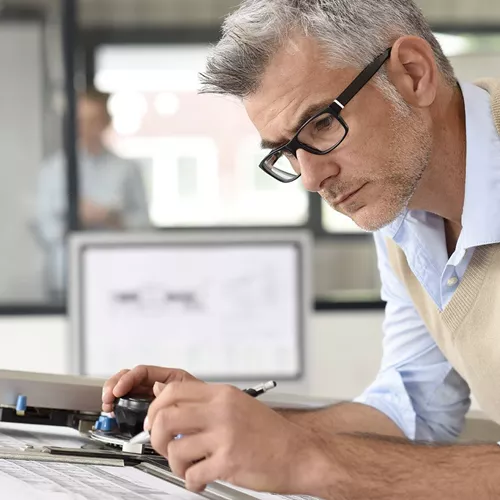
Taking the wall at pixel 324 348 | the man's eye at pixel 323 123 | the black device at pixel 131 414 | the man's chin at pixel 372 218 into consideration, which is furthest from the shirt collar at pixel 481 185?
the wall at pixel 324 348

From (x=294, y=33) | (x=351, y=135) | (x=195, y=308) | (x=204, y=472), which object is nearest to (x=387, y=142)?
(x=351, y=135)

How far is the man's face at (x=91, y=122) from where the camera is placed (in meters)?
5.37

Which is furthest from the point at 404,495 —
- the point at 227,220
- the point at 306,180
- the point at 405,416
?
the point at 227,220

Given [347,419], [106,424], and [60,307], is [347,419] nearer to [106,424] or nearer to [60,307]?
[106,424]

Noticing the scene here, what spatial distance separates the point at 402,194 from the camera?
4.72 ft

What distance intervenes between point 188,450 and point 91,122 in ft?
15.0

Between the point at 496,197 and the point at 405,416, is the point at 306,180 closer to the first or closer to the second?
the point at 496,197

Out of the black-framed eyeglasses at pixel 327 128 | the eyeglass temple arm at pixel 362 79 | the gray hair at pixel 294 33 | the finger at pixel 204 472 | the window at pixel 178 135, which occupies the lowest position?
Answer: the finger at pixel 204 472

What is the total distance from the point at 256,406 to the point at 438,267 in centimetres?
63

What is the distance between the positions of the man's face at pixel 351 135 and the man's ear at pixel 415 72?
0.02 m

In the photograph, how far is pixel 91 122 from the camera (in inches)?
212

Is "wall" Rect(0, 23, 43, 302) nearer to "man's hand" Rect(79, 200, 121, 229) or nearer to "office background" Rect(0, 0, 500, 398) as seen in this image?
"office background" Rect(0, 0, 500, 398)

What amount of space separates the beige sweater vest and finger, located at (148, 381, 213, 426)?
584 millimetres

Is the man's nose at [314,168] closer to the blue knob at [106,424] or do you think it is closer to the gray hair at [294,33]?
the gray hair at [294,33]
